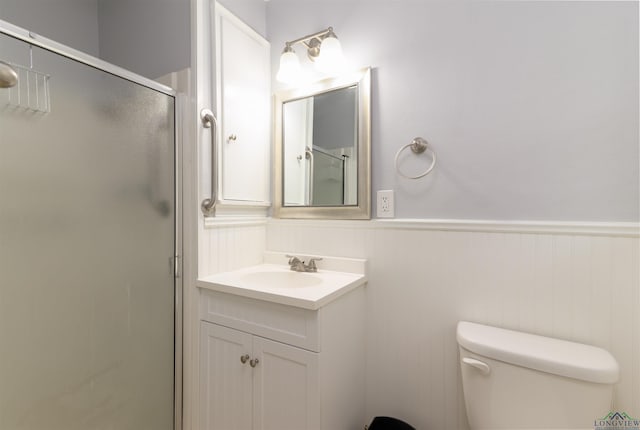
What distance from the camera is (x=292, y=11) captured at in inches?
59.4

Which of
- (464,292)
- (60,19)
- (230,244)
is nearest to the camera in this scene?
(464,292)

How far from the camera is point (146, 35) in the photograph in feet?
4.76

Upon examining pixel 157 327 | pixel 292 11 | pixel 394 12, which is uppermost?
pixel 292 11

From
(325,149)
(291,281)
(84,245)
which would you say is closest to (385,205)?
(325,149)

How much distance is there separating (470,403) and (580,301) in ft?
1.65

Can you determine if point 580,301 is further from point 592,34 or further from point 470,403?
point 592,34

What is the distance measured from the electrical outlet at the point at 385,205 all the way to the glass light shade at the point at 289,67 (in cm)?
73

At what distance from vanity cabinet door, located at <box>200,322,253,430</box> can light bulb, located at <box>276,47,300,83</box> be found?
1.20m

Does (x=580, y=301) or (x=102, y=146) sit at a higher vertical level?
(x=102, y=146)

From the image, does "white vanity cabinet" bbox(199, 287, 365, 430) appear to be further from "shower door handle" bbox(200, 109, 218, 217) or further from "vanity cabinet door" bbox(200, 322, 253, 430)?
"shower door handle" bbox(200, 109, 218, 217)

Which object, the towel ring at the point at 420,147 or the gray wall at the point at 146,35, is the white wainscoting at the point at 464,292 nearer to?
the towel ring at the point at 420,147

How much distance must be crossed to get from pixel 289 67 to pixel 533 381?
1.57 metres

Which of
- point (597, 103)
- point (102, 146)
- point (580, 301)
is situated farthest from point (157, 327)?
point (597, 103)

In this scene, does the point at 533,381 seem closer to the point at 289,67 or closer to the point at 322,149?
the point at 322,149
